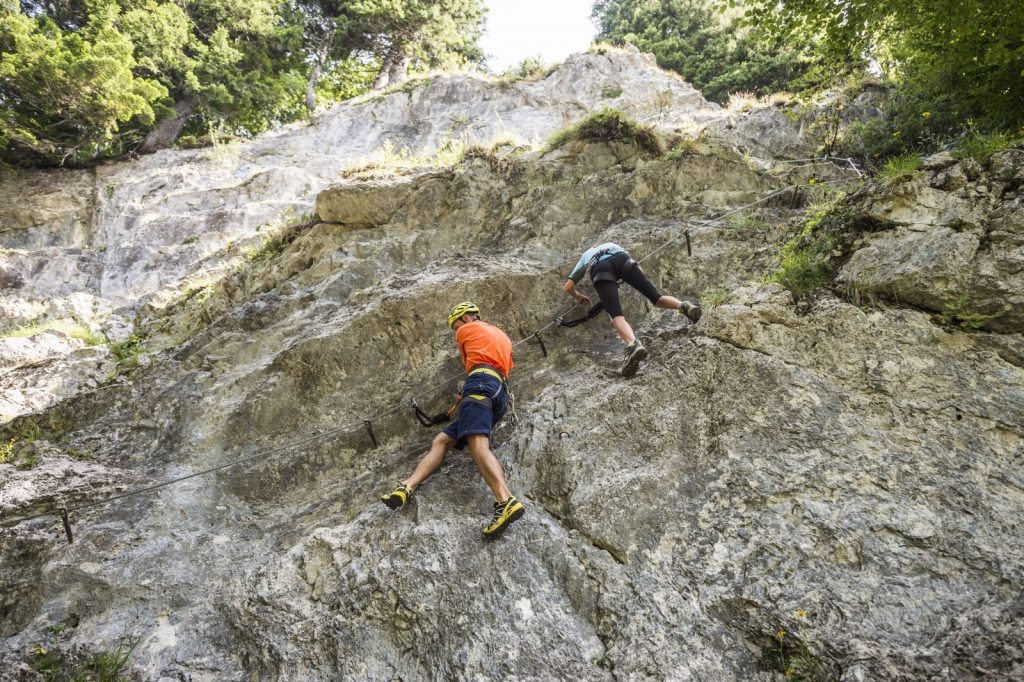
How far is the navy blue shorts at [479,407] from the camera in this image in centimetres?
459

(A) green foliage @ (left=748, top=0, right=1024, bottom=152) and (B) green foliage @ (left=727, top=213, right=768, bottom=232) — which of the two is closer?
(A) green foliage @ (left=748, top=0, right=1024, bottom=152)

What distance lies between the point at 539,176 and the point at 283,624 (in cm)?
759

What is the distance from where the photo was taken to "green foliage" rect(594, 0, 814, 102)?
17.2 metres

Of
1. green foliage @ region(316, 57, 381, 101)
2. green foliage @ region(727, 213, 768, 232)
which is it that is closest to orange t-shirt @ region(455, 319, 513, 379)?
green foliage @ region(727, 213, 768, 232)

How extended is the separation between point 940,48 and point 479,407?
24.1 feet

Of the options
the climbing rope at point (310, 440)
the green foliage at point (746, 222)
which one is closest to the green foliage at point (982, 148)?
the green foliage at point (746, 222)

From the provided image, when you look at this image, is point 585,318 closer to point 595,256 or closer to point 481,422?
point 595,256

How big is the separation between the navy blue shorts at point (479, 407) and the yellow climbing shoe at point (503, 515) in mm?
639

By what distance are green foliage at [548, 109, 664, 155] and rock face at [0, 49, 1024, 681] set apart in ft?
9.67

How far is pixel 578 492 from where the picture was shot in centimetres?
446

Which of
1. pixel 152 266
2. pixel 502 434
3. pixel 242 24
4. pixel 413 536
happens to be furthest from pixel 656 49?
pixel 413 536

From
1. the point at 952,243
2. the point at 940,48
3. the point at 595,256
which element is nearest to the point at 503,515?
the point at 595,256

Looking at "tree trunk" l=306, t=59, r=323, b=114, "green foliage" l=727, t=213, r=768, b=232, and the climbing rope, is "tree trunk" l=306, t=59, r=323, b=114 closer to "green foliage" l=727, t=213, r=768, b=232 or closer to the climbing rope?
the climbing rope

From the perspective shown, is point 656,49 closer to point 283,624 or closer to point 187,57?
point 187,57
